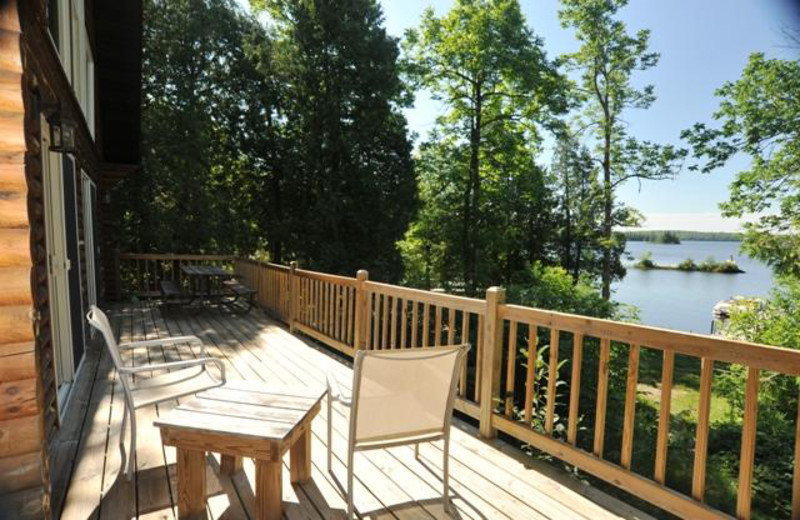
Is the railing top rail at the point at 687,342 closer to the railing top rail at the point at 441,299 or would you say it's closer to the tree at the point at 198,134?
the railing top rail at the point at 441,299

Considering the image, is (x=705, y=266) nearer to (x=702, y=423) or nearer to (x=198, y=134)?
(x=198, y=134)

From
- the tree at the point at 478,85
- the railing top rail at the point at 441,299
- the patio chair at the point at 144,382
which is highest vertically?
the tree at the point at 478,85

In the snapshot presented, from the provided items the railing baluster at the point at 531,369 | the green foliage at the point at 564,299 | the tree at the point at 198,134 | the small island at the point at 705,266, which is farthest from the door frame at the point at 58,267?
the small island at the point at 705,266

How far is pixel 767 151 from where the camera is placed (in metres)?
11.2

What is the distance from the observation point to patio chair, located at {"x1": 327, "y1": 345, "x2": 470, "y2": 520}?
205cm

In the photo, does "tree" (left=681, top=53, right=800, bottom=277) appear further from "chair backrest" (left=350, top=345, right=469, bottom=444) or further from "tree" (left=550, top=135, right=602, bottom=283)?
"chair backrest" (left=350, top=345, right=469, bottom=444)

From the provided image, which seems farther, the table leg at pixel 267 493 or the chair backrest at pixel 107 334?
the chair backrest at pixel 107 334

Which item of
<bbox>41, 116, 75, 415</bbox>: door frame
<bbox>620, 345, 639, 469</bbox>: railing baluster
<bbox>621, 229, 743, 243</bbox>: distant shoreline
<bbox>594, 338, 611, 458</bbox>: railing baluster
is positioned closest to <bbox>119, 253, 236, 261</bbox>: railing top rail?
<bbox>41, 116, 75, 415</bbox>: door frame

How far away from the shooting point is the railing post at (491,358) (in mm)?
3027

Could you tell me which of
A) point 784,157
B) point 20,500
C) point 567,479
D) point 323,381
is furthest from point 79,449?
point 784,157

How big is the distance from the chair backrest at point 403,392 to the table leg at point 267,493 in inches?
14.6

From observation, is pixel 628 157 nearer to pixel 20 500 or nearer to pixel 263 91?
pixel 263 91

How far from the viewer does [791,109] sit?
10711 mm

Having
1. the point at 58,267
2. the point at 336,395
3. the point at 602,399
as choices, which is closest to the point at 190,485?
the point at 336,395
